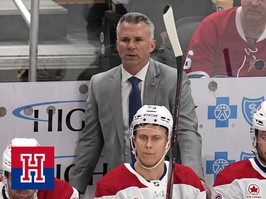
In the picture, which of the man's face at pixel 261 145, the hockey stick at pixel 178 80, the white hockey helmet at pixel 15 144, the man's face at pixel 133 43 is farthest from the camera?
the man's face at pixel 133 43

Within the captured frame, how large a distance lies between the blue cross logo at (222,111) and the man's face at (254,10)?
51 cm

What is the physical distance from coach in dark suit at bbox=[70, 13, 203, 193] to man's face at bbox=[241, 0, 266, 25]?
58 cm

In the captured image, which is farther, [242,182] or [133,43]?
[133,43]

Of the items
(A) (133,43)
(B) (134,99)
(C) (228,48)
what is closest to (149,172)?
(B) (134,99)

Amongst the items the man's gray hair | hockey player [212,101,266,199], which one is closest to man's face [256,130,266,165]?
hockey player [212,101,266,199]

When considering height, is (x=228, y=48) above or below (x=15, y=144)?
above

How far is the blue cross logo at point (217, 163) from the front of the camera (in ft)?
17.8

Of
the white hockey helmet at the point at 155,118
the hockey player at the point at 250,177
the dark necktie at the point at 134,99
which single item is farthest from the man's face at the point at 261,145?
the dark necktie at the point at 134,99

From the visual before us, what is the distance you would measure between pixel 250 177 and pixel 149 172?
1.91ft

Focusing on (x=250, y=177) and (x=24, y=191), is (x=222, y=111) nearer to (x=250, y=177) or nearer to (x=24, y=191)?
(x=250, y=177)

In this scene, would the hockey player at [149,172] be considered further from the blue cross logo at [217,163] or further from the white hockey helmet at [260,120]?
the blue cross logo at [217,163]

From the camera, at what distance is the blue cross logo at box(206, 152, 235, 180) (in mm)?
5418

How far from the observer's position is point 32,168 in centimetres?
314

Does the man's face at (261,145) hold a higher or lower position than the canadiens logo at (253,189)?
higher
